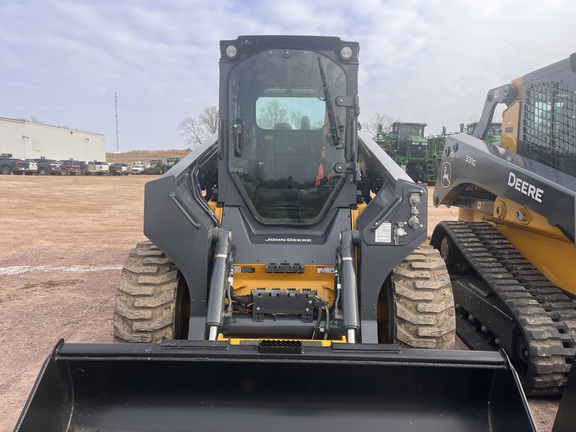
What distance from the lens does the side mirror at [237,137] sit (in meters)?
4.25

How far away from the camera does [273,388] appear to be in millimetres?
2883

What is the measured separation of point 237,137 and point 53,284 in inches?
181

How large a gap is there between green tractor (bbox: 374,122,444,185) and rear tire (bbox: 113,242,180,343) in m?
23.4

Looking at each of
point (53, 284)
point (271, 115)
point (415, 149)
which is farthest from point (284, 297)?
point (415, 149)

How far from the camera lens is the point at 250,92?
4.31m

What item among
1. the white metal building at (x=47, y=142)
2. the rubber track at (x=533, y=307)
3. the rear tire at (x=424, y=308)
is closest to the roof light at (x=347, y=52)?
the rear tire at (x=424, y=308)

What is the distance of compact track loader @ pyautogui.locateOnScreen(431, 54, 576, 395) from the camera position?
381cm

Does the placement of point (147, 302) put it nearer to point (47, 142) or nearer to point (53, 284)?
point (53, 284)

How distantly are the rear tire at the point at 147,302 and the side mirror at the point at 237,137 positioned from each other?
1.17m

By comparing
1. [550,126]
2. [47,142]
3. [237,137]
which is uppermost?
[47,142]

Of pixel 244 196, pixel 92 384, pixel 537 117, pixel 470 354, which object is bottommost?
pixel 92 384

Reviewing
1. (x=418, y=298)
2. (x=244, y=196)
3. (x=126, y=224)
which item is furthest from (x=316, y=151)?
(x=126, y=224)

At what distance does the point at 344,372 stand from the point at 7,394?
2.90 metres

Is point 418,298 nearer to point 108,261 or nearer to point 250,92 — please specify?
point 250,92
